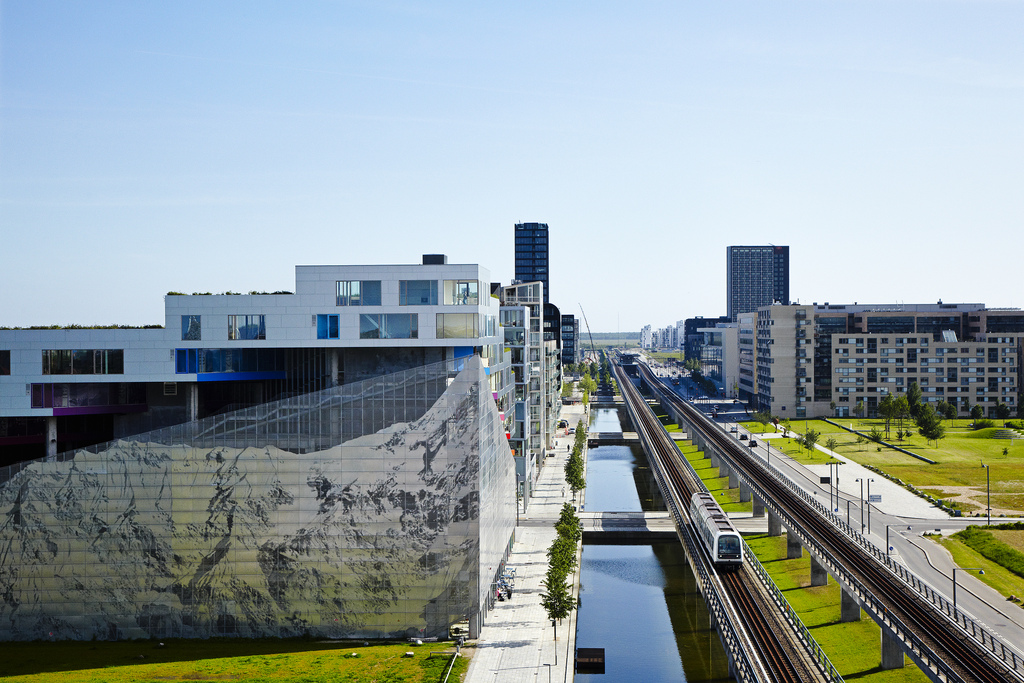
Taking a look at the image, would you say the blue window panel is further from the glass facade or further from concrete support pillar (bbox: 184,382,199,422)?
the glass facade

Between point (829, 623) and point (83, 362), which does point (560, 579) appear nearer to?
point (829, 623)

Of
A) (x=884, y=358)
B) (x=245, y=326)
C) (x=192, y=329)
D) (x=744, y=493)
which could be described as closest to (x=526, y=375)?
(x=744, y=493)

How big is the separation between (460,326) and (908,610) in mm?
32965

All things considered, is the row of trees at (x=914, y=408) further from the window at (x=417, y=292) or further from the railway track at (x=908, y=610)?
the window at (x=417, y=292)

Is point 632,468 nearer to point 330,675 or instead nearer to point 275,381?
point 275,381

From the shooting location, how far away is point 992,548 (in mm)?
67188

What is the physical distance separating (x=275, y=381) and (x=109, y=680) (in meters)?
24.3

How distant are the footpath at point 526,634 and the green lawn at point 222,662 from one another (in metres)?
2.10

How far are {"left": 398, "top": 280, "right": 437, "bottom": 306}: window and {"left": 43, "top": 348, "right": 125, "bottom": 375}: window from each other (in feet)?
65.6

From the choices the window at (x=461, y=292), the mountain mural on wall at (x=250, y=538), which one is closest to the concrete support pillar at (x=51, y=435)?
the mountain mural on wall at (x=250, y=538)

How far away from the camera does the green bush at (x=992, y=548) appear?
6338 centimetres

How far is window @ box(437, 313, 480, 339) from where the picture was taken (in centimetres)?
5888

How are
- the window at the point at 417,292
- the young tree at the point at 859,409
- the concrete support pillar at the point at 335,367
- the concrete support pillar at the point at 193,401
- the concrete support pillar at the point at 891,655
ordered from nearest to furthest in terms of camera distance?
the concrete support pillar at the point at 891,655 < the window at the point at 417,292 < the concrete support pillar at the point at 193,401 < the concrete support pillar at the point at 335,367 < the young tree at the point at 859,409

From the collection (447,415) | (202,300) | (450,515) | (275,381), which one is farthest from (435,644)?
(202,300)
